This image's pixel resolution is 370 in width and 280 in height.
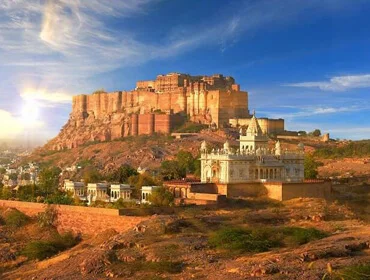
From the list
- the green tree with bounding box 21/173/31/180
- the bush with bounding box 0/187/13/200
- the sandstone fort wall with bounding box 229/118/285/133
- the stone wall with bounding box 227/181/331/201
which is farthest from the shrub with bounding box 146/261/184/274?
A: the sandstone fort wall with bounding box 229/118/285/133

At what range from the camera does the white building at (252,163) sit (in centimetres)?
3831

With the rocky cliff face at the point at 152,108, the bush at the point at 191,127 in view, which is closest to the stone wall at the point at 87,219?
the bush at the point at 191,127

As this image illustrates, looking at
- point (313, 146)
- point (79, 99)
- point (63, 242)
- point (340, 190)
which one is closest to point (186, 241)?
point (63, 242)

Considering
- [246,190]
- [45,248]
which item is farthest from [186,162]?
[45,248]

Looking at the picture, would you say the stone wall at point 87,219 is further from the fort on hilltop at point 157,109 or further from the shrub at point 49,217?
the fort on hilltop at point 157,109

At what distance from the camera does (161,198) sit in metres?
33.8

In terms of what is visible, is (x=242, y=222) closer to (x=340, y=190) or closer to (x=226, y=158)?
(x=226, y=158)

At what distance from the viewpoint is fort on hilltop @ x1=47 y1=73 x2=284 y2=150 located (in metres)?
80.0

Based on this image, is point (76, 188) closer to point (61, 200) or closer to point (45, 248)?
point (61, 200)

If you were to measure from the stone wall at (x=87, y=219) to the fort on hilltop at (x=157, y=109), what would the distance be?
147 ft

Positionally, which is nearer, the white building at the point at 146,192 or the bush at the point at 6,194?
the white building at the point at 146,192

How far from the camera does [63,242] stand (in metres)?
30.9

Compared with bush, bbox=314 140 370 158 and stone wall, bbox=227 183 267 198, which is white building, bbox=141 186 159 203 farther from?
bush, bbox=314 140 370 158

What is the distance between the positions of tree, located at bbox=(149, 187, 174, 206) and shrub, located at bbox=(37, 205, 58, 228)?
5.65 m
